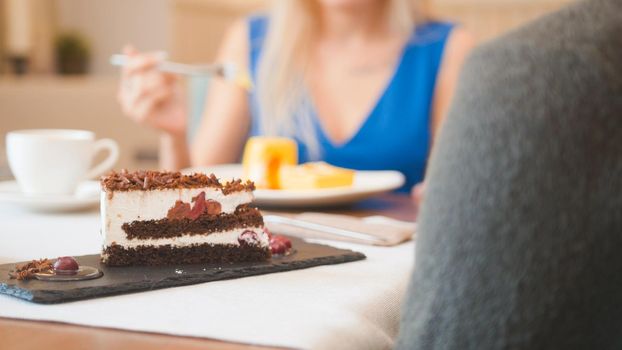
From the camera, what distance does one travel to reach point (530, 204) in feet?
1.58

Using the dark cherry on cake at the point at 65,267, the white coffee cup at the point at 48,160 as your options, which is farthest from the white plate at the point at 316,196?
the dark cherry on cake at the point at 65,267

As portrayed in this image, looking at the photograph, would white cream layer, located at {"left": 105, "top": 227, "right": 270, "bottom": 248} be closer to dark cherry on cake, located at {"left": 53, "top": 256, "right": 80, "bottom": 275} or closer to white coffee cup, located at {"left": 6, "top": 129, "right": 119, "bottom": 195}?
dark cherry on cake, located at {"left": 53, "top": 256, "right": 80, "bottom": 275}

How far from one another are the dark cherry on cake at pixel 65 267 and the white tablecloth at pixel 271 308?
6 centimetres

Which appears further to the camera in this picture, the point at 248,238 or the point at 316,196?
the point at 316,196

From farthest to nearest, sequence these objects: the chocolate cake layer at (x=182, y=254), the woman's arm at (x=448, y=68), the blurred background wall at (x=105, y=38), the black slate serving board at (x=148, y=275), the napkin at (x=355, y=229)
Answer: the blurred background wall at (x=105, y=38), the woman's arm at (x=448, y=68), the napkin at (x=355, y=229), the chocolate cake layer at (x=182, y=254), the black slate serving board at (x=148, y=275)

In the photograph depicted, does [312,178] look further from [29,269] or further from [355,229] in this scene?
[29,269]

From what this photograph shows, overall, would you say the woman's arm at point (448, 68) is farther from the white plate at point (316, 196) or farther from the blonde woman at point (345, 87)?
the white plate at point (316, 196)

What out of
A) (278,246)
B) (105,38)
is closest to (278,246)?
(278,246)

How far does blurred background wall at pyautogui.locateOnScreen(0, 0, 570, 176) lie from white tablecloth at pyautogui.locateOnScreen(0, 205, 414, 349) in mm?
2721

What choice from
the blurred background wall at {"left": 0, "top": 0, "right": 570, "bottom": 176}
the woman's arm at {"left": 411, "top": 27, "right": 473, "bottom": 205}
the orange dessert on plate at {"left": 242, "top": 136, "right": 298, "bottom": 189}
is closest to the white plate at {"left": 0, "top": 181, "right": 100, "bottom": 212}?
the orange dessert on plate at {"left": 242, "top": 136, "right": 298, "bottom": 189}

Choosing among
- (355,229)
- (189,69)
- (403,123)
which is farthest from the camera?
(403,123)

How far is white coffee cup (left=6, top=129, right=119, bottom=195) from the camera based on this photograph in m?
1.20

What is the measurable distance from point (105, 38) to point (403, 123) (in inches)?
95.6

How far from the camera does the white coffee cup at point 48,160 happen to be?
120cm
